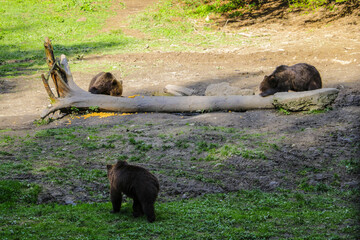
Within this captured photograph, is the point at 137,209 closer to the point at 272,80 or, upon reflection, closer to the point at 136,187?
the point at 136,187

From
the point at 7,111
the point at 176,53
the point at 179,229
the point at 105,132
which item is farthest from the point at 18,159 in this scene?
the point at 176,53

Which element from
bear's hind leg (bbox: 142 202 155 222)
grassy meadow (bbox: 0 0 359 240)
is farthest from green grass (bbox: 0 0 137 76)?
bear's hind leg (bbox: 142 202 155 222)

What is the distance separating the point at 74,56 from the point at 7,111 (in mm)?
7319

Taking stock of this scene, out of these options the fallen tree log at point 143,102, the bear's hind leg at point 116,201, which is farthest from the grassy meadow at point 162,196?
the fallen tree log at point 143,102

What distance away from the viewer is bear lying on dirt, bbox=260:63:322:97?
40.8ft

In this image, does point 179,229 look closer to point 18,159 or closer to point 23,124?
point 18,159

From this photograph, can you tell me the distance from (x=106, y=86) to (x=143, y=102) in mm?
2055

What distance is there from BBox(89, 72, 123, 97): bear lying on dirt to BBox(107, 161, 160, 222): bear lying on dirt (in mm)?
7679

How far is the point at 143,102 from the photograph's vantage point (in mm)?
12102

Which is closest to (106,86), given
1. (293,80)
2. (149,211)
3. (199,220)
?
(293,80)

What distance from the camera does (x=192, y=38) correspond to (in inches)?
866

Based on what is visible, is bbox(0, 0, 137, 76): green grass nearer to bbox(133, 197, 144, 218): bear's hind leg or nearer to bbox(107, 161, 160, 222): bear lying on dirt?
bbox(107, 161, 160, 222): bear lying on dirt

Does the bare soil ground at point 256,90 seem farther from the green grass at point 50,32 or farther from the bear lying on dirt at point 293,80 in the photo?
the green grass at point 50,32

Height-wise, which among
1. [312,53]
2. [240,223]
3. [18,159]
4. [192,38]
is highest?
[192,38]
